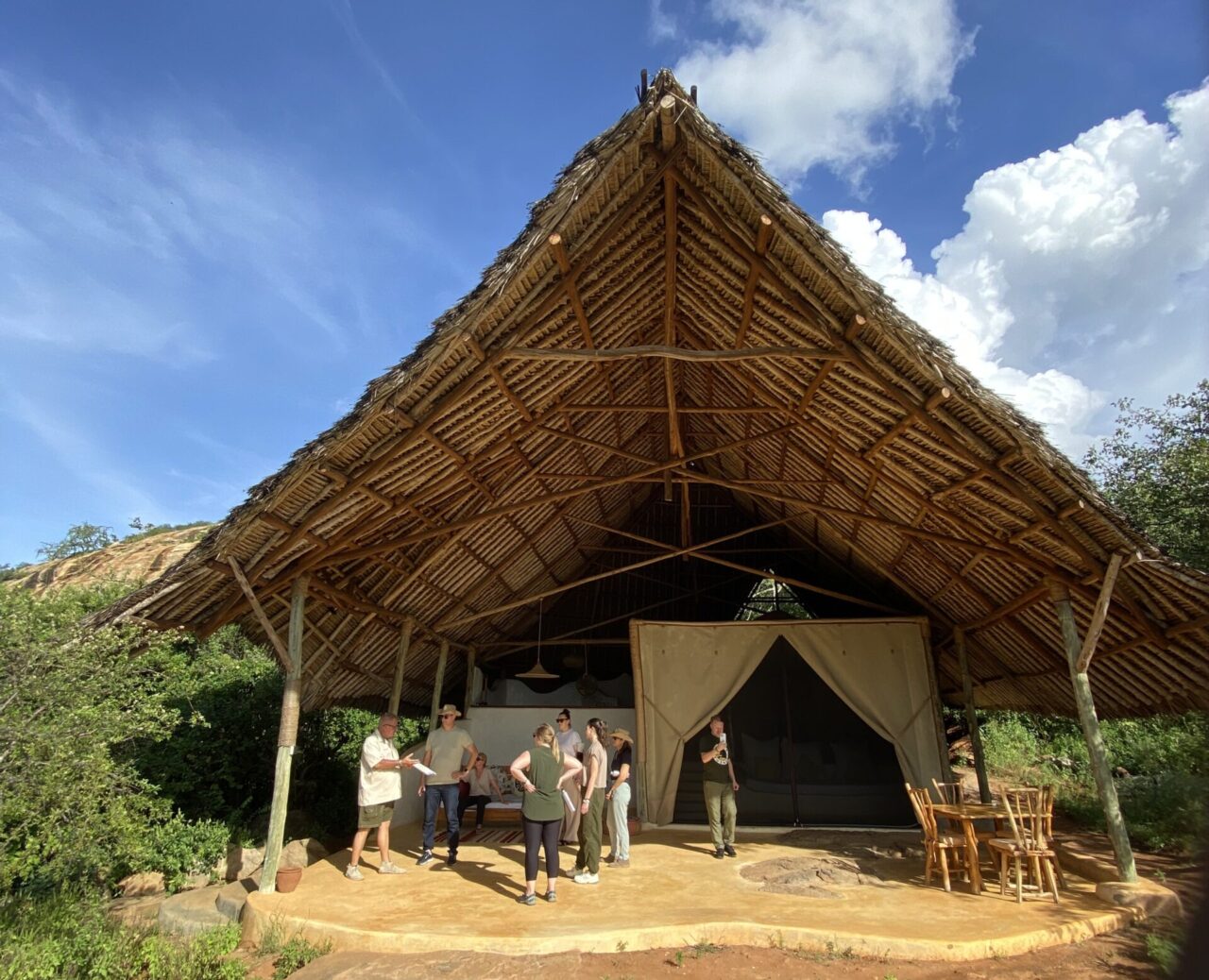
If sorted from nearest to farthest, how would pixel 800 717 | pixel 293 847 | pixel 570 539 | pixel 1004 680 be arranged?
pixel 293 847 < pixel 800 717 < pixel 1004 680 < pixel 570 539

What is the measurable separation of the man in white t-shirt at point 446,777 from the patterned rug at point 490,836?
1169 millimetres

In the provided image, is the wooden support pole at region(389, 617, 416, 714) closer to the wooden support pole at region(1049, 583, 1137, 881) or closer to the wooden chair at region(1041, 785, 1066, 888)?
the wooden chair at region(1041, 785, 1066, 888)

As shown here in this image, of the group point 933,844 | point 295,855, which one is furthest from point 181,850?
point 933,844

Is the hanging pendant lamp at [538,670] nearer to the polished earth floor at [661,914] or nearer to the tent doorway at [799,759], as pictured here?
the tent doorway at [799,759]

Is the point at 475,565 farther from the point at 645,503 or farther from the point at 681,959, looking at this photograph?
the point at 681,959

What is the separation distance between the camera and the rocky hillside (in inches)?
683

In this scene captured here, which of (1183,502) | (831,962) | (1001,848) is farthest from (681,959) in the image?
(1183,502)

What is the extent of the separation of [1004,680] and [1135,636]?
342cm

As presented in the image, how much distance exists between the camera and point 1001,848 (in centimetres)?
480

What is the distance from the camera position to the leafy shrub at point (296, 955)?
12.7 ft

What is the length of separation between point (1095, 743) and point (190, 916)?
654 cm

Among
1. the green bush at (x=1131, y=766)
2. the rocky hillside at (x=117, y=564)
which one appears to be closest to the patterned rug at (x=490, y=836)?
the green bush at (x=1131, y=766)

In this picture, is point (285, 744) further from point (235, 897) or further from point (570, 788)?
point (570, 788)

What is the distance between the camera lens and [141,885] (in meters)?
5.96
